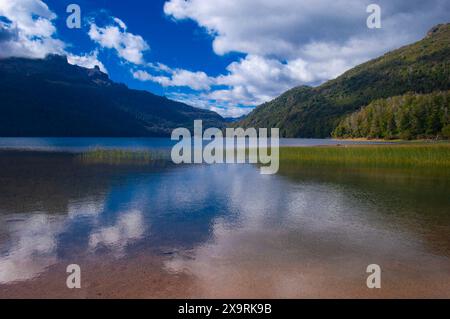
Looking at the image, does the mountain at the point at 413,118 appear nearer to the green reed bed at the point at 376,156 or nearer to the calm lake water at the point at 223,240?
the green reed bed at the point at 376,156

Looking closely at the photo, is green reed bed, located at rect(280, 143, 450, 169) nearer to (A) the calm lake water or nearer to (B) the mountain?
(A) the calm lake water

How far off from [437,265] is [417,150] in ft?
157

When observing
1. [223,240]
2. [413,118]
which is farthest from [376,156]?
[413,118]

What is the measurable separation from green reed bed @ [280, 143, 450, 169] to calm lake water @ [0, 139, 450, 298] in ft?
77.5

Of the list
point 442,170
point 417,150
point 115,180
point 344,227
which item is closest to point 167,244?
point 344,227

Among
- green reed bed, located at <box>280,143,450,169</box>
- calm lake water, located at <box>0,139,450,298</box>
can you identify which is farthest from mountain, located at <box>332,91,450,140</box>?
calm lake water, located at <box>0,139,450,298</box>

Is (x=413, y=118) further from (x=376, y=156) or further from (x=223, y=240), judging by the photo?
(x=223, y=240)

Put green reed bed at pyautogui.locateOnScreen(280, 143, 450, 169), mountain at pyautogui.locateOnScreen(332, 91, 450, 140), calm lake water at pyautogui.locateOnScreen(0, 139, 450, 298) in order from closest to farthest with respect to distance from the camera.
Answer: calm lake water at pyautogui.locateOnScreen(0, 139, 450, 298) < green reed bed at pyautogui.locateOnScreen(280, 143, 450, 169) < mountain at pyautogui.locateOnScreen(332, 91, 450, 140)

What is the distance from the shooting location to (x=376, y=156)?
5825cm

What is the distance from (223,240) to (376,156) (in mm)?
49685

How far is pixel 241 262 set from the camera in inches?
534

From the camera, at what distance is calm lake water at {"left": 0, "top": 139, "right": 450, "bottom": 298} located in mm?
11273
